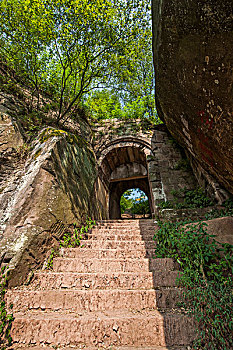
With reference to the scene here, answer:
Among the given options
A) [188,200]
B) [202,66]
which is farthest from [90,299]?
[188,200]

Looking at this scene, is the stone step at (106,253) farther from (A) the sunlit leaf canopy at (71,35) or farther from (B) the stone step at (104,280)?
(A) the sunlit leaf canopy at (71,35)

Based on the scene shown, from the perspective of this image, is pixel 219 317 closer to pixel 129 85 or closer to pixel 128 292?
pixel 128 292

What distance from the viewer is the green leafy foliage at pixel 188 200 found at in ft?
17.1

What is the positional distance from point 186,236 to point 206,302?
3.77ft

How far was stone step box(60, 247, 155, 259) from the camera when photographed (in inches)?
110

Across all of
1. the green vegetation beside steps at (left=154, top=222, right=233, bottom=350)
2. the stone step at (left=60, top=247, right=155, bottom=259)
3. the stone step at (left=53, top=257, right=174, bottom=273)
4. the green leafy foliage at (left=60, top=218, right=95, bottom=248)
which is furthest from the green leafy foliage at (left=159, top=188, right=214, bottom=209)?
the stone step at (left=53, top=257, right=174, bottom=273)

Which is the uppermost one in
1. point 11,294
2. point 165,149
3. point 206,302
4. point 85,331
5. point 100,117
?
point 100,117

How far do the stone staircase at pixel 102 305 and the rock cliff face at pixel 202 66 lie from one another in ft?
7.06

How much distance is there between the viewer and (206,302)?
1.74 meters

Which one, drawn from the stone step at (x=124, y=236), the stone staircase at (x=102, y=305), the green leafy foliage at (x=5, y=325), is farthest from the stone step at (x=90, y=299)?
the stone step at (x=124, y=236)

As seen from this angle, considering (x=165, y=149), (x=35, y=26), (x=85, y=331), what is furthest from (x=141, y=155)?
(x=85, y=331)

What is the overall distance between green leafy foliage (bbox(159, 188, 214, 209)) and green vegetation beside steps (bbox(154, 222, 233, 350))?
2.47 metres

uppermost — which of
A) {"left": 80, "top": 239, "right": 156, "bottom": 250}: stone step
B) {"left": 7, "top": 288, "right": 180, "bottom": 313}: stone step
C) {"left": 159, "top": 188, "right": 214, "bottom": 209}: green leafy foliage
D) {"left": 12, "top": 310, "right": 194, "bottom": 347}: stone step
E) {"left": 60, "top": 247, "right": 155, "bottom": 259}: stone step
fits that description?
{"left": 159, "top": 188, "right": 214, "bottom": 209}: green leafy foliage

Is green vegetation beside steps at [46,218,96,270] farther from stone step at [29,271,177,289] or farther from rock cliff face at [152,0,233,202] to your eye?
rock cliff face at [152,0,233,202]
